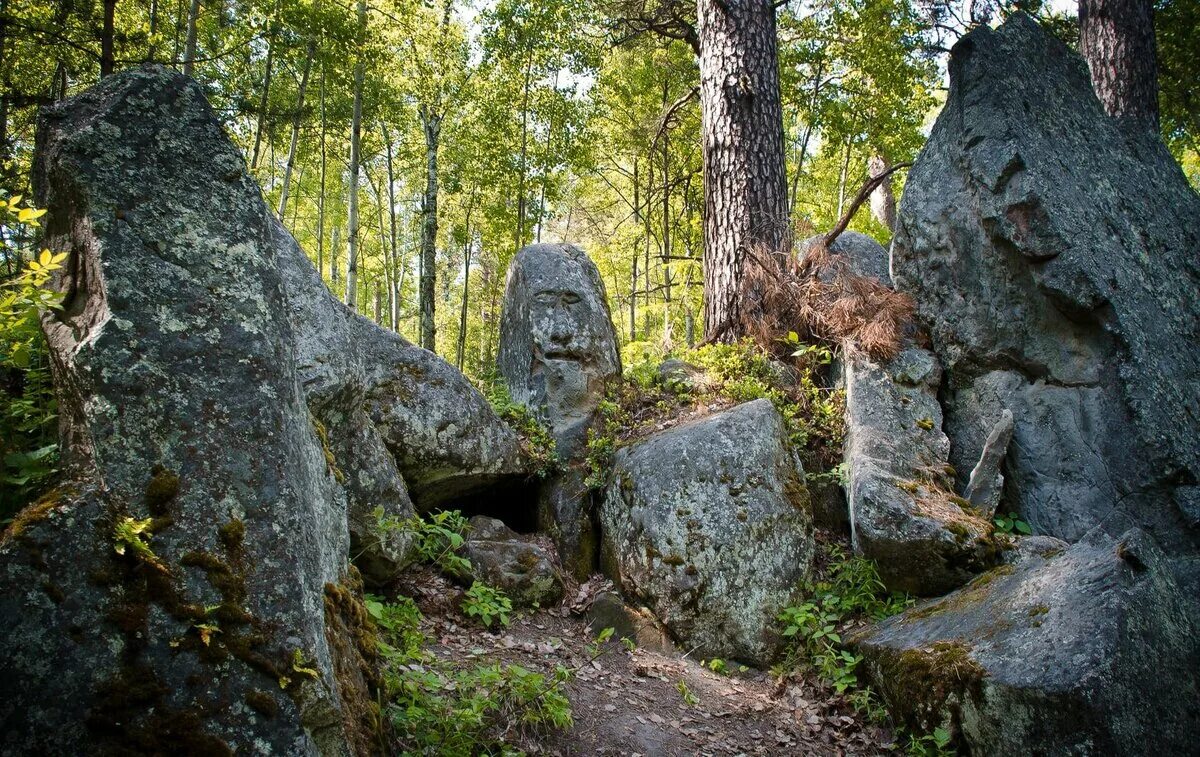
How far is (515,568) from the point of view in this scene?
6.14 metres

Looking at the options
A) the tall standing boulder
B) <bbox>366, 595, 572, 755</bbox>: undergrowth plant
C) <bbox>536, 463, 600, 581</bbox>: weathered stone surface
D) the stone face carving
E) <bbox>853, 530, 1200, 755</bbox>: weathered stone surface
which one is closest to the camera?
<bbox>366, 595, 572, 755</bbox>: undergrowth plant

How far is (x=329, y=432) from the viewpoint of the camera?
5074 millimetres

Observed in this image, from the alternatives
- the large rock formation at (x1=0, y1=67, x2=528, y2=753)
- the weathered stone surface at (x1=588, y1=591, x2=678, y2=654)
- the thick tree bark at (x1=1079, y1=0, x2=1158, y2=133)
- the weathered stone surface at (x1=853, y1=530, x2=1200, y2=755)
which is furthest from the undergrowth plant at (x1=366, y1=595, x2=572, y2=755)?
the thick tree bark at (x1=1079, y1=0, x2=1158, y2=133)

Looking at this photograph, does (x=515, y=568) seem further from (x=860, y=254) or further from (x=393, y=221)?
(x=393, y=221)

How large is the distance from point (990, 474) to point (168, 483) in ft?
21.8

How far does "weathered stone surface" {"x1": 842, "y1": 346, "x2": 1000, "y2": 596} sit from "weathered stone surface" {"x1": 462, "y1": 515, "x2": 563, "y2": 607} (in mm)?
2883

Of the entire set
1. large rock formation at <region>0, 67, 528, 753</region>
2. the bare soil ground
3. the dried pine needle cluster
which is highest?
the dried pine needle cluster

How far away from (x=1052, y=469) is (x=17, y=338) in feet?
25.9

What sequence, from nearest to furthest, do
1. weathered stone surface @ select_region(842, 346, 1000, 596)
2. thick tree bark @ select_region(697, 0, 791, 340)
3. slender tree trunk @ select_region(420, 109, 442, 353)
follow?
1. weathered stone surface @ select_region(842, 346, 1000, 596)
2. thick tree bark @ select_region(697, 0, 791, 340)
3. slender tree trunk @ select_region(420, 109, 442, 353)

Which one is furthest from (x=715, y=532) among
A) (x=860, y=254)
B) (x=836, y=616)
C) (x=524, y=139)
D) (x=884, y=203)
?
(x=884, y=203)

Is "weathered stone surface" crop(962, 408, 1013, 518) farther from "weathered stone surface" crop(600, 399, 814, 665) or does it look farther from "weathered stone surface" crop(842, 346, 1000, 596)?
"weathered stone surface" crop(600, 399, 814, 665)

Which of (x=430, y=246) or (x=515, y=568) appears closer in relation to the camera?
(x=515, y=568)

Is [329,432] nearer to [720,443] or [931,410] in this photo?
[720,443]

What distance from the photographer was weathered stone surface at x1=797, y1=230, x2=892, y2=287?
839 cm
